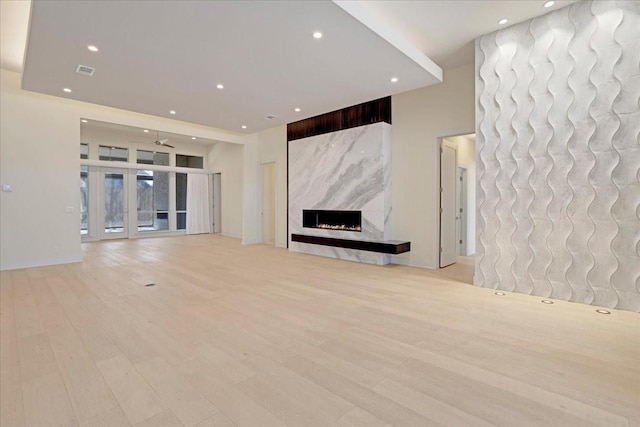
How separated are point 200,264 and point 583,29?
6.74 metres

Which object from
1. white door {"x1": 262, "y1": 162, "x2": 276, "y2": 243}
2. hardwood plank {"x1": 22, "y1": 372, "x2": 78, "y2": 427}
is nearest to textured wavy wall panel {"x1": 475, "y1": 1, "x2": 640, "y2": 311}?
hardwood plank {"x1": 22, "y1": 372, "x2": 78, "y2": 427}

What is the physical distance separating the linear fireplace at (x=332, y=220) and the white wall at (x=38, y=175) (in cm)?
496

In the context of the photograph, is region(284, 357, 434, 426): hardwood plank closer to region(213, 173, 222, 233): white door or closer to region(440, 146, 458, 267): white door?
region(440, 146, 458, 267): white door

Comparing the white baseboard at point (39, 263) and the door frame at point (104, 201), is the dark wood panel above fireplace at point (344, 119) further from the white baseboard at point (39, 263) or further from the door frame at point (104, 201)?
the door frame at point (104, 201)

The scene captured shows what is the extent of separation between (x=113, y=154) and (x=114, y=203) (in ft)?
5.16

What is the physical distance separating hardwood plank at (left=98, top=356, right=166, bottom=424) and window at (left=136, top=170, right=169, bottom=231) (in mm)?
9187

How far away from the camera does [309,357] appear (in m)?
2.34

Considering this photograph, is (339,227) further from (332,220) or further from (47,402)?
(47,402)

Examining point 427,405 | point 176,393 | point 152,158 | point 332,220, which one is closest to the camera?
point 427,405

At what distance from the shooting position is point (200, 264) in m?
5.86

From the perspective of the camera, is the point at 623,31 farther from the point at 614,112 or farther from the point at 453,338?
the point at 453,338

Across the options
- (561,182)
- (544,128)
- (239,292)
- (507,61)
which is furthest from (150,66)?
(561,182)

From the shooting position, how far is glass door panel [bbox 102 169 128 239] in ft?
30.8

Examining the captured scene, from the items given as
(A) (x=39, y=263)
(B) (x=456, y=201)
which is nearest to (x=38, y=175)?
(A) (x=39, y=263)
